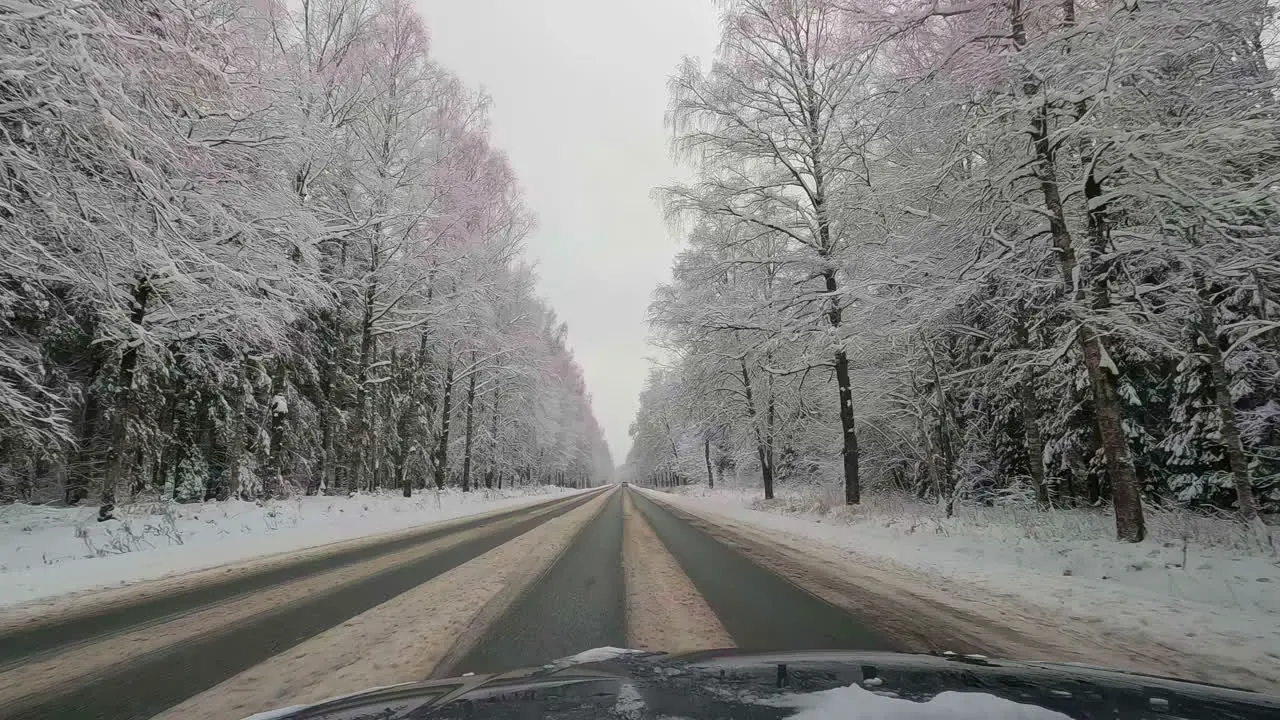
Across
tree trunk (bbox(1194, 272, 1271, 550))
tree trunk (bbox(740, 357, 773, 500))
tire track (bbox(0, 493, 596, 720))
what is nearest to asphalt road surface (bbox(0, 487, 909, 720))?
tire track (bbox(0, 493, 596, 720))

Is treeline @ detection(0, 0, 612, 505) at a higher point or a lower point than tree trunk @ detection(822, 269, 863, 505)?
higher

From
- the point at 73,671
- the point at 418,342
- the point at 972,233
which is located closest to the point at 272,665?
the point at 73,671

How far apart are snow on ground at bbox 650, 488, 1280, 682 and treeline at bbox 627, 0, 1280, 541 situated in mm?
804

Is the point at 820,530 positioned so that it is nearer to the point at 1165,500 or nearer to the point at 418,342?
the point at 1165,500

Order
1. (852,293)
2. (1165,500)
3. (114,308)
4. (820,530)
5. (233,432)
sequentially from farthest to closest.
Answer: (233,432), (820,530), (1165,500), (852,293), (114,308)

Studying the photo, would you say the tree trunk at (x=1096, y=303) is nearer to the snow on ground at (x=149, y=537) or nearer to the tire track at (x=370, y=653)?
the tire track at (x=370, y=653)

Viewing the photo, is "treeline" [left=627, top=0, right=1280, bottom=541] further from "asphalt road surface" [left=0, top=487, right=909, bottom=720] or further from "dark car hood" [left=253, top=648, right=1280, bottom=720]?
"dark car hood" [left=253, top=648, right=1280, bottom=720]

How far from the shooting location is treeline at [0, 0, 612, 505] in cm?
500

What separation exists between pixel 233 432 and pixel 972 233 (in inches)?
669

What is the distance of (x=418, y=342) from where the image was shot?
72.7 feet

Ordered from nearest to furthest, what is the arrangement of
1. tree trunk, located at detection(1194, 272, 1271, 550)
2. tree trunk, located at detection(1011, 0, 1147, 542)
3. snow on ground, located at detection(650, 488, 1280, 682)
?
snow on ground, located at detection(650, 488, 1280, 682)
tree trunk, located at detection(1011, 0, 1147, 542)
tree trunk, located at detection(1194, 272, 1271, 550)

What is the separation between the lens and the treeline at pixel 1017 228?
18.7ft

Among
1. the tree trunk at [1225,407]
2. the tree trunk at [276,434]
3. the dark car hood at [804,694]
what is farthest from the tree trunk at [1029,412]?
the tree trunk at [276,434]

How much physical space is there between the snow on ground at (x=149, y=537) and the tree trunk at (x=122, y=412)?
1.43ft
